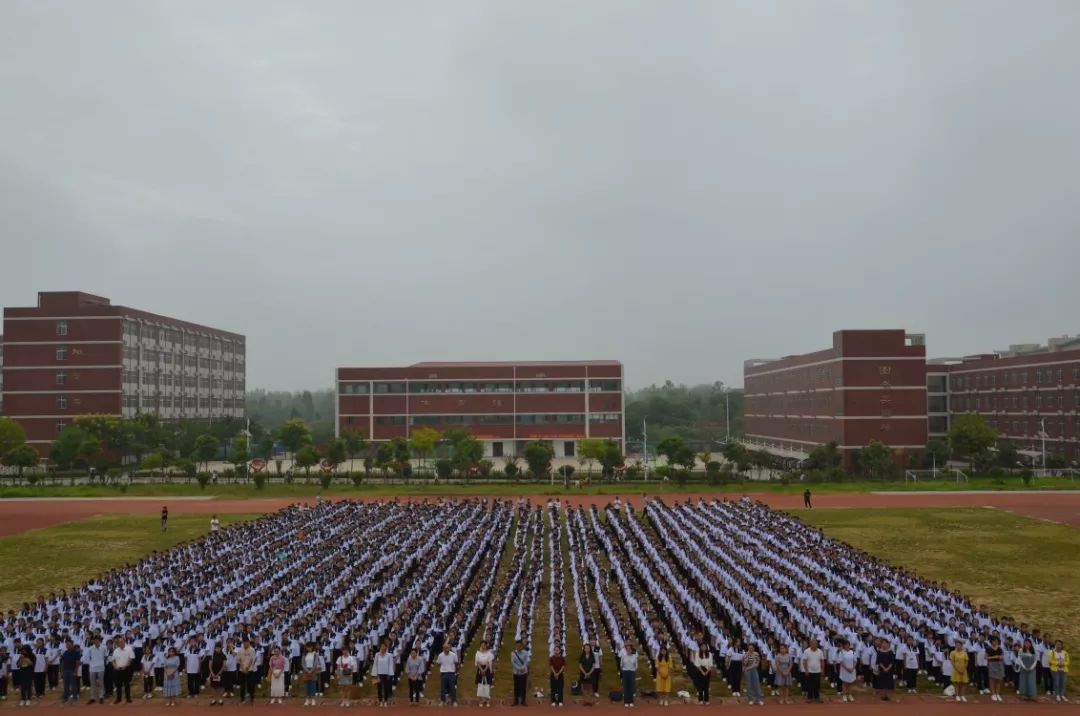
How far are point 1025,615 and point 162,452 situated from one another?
45.9 metres

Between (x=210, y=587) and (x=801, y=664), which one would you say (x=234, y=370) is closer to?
(x=210, y=587)

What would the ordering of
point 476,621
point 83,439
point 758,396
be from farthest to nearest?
point 758,396
point 83,439
point 476,621

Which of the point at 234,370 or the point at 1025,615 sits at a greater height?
the point at 234,370

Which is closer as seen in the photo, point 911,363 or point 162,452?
point 162,452

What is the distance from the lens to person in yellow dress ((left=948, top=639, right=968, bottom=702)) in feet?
41.2

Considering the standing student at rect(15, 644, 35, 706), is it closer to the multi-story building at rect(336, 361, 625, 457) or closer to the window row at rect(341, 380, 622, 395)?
the multi-story building at rect(336, 361, 625, 457)

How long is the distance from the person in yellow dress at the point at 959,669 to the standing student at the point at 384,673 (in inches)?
344

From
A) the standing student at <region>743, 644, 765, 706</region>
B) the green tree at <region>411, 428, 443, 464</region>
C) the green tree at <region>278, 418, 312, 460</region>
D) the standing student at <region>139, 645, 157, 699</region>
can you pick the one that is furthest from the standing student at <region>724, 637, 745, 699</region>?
the green tree at <region>278, 418, 312, 460</region>

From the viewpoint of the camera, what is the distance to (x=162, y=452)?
161 ft

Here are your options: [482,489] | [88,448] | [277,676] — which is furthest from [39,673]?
[88,448]

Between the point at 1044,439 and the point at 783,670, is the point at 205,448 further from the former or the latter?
the point at 1044,439

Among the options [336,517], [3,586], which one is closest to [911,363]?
[336,517]

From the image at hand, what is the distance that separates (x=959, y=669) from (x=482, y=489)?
33.7m

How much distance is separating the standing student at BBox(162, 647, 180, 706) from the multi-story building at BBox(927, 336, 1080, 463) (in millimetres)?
53541
